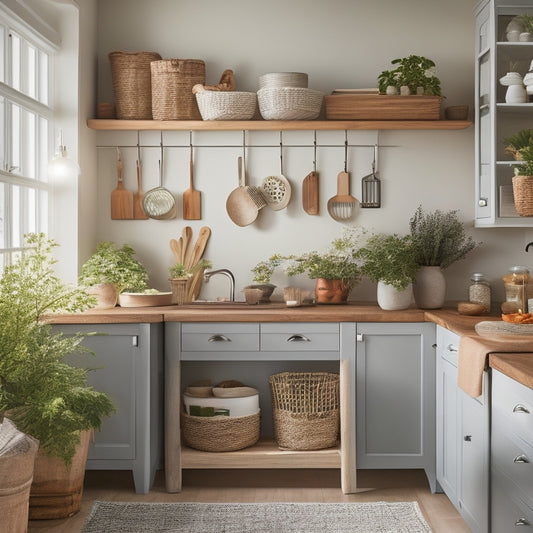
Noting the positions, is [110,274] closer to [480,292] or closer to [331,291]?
[331,291]

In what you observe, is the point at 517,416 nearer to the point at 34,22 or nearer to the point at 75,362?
the point at 75,362

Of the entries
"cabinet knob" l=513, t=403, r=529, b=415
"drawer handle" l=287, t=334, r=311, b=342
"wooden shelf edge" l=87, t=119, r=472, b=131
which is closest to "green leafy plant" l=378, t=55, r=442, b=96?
"wooden shelf edge" l=87, t=119, r=472, b=131

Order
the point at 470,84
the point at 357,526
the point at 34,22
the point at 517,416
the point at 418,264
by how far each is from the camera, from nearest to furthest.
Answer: the point at 517,416, the point at 357,526, the point at 34,22, the point at 418,264, the point at 470,84

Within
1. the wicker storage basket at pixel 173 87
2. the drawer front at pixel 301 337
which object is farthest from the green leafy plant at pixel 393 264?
the wicker storage basket at pixel 173 87

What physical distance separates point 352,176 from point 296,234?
459 millimetres

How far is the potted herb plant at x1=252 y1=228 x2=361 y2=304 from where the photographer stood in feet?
13.8

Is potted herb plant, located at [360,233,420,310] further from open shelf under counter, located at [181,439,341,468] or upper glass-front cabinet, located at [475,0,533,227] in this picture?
open shelf under counter, located at [181,439,341,468]

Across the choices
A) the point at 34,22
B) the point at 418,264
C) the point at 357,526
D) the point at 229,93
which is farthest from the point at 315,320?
the point at 34,22

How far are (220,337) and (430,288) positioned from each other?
3.69ft

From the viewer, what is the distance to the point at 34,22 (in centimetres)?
370

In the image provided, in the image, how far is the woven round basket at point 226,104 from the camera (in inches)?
163

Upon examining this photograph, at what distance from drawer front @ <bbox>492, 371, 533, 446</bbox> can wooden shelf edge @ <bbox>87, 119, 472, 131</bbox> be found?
1813mm

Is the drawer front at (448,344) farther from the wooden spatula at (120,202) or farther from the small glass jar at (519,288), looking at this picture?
the wooden spatula at (120,202)

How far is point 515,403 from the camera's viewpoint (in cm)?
254
